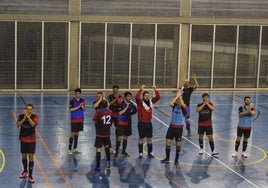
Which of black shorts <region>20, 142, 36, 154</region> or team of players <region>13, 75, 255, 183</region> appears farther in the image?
team of players <region>13, 75, 255, 183</region>

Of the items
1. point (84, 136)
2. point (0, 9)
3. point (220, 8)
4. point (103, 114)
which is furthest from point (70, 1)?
point (103, 114)

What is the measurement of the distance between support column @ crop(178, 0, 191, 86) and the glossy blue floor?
808cm

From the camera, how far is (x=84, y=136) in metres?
18.8

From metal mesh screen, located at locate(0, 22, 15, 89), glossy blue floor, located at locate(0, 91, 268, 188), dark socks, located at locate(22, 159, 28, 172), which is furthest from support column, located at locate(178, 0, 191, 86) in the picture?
dark socks, located at locate(22, 159, 28, 172)

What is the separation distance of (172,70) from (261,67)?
542 centimetres

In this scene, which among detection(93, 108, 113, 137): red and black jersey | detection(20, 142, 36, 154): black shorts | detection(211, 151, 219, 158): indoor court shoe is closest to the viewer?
detection(20, 142, 36, 154): black shorts

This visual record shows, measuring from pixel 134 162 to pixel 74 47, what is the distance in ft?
46.3

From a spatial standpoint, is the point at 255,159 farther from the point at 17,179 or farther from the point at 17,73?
the point at 17,73

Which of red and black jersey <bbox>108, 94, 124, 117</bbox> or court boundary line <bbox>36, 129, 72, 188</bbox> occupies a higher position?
red and black jersey <bbox>108, 94, 124, 117</bbox>

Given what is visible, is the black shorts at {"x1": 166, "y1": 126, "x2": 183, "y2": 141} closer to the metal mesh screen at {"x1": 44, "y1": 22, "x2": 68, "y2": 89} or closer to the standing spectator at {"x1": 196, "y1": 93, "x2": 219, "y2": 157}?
the standing spectator at {"x1": 196, "y1": 93, "x2": 219, "y2": 157}

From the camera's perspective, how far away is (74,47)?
28.6 meters

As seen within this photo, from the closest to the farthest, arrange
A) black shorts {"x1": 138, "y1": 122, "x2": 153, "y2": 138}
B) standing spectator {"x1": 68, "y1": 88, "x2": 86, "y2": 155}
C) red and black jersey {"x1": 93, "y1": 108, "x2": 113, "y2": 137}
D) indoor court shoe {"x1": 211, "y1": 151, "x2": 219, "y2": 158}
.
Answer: red and black jersey {"x1": 93, "y1": 108, "x2": 113, "y2": 137} → black shorts {"x1": 138, "y1": 122, "x2": 153, "y2": 138} → standing spectator {"x1": 68, "y1": 88, "x2": 86, "y2": 155} → indoor court shoe {"x1": 211, "y1": 151, "x2": 219, "y2": 158}

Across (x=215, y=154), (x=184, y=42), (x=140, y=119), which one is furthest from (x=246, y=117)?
(x=184, y=42)

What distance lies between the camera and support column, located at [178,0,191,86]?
29.9m
